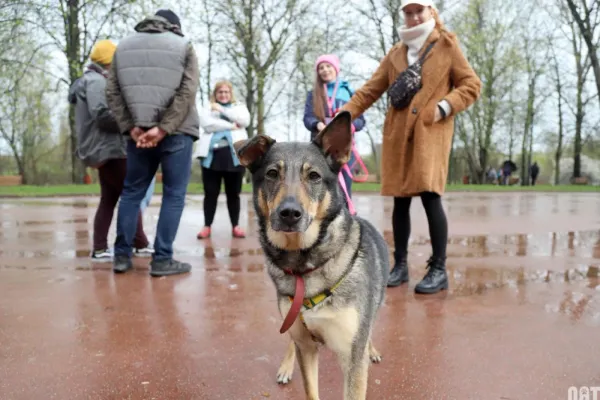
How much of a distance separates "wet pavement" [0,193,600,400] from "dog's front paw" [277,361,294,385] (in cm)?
5

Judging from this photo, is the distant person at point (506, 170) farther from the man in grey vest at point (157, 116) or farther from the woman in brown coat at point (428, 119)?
the man in grey vest at point (157, 116)

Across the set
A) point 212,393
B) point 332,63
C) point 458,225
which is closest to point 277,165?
point 212,393

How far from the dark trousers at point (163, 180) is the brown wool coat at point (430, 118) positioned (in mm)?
2243

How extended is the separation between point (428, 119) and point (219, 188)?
13.7 ft

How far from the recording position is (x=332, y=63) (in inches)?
239

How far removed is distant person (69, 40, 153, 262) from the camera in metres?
5.49

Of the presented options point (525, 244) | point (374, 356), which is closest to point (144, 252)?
point (374, 356)

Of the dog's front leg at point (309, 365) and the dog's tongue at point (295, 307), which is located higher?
the dog's tongue at point (295, 307)

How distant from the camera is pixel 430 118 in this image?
423 centimetres

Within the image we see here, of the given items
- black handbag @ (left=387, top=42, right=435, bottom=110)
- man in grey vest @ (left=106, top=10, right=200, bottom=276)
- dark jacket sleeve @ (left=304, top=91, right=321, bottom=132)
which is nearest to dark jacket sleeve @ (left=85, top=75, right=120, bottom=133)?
man in grey vest @ (left=106, top=10, right=200, bottom=276)

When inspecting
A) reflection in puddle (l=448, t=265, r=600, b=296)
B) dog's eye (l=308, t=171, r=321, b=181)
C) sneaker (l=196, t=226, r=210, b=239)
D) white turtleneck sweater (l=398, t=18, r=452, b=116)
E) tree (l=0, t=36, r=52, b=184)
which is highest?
tree (l=0, t=36, r=52, b=184)

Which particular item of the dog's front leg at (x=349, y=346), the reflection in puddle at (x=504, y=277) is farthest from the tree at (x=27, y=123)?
the dog's front leg at (x=349, y=346)

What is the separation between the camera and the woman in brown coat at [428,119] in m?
4.30

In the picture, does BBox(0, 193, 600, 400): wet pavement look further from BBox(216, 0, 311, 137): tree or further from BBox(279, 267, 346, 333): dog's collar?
BBox(216, 0, 311, 137): tree
